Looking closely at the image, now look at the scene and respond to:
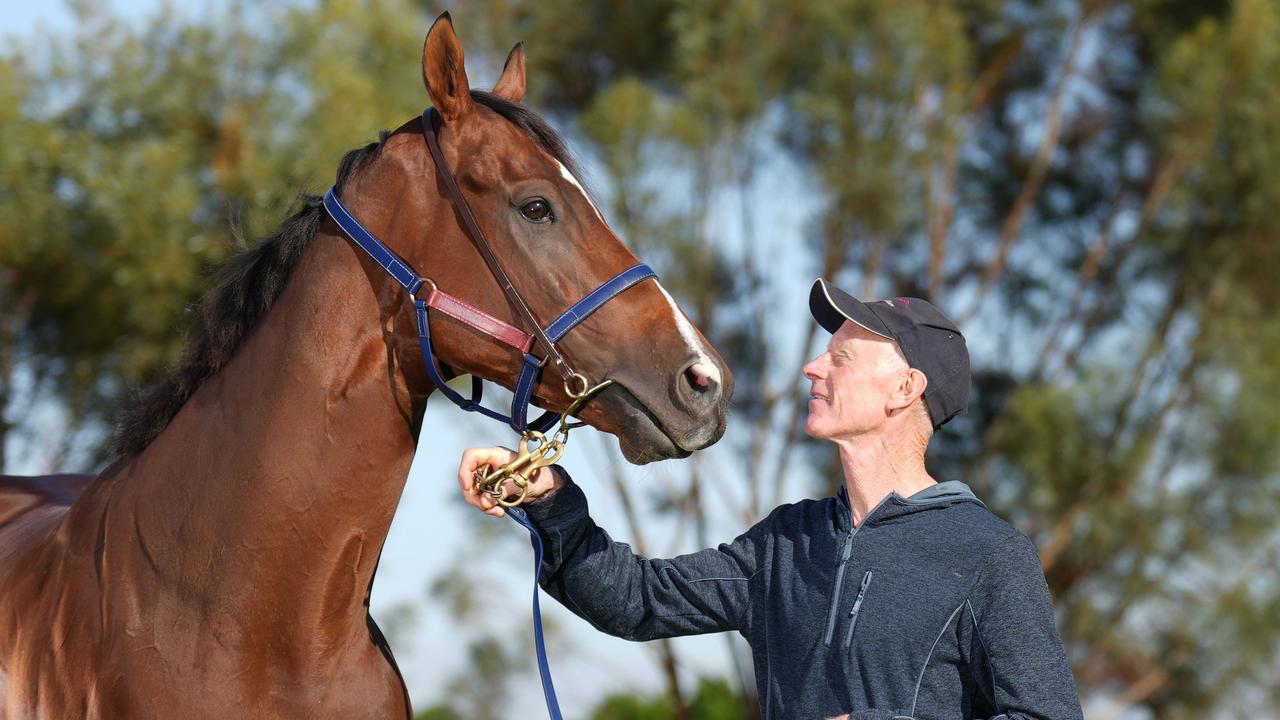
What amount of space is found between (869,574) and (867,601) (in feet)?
0.18

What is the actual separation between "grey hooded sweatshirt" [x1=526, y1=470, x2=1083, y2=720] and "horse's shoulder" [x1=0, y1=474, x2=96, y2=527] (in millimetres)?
1644

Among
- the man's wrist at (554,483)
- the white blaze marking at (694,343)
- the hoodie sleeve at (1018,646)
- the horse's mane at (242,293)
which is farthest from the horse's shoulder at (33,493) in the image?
the hoodie sleeve at (1018,646)

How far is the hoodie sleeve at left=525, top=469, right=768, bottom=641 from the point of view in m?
2.84

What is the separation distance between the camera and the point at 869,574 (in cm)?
246

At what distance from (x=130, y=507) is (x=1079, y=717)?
206 centimetres

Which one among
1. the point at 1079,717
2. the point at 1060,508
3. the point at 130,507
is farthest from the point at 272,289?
the point at 1060,508

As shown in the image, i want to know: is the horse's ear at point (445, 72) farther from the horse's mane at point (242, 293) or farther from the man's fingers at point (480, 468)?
the man's fingers at point (480, 468)

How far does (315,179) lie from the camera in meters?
3.39

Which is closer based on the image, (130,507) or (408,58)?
(130,507)

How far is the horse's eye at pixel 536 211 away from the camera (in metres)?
2.75

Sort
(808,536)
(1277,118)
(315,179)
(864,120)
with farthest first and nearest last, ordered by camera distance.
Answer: (864,120)
(1277,118)
(315,179)
(808,536)

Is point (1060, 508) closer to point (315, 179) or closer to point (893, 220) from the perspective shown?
point (893, 220)

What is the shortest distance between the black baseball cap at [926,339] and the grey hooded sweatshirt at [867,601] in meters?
0.22

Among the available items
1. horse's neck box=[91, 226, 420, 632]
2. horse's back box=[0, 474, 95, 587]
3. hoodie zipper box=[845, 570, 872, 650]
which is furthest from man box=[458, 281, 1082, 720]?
horse's back box=[0, 474, 95, 587]
